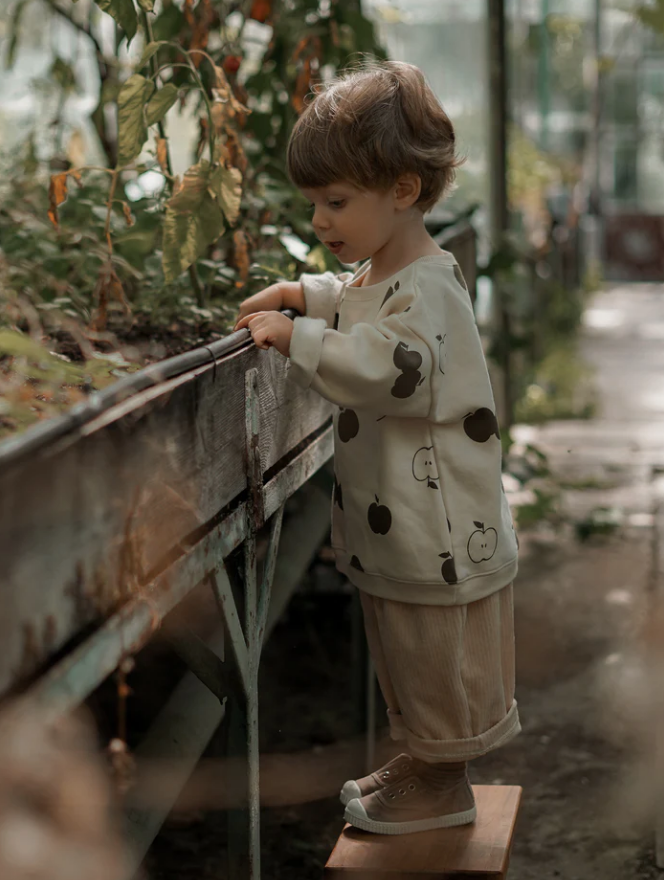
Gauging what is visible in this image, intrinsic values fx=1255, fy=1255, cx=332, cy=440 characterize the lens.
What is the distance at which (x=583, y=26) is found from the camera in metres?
14.2

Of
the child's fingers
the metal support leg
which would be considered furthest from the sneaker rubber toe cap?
the child's fingers

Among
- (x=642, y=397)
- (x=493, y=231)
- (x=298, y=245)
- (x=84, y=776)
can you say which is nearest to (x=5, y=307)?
(x=298, y=245)

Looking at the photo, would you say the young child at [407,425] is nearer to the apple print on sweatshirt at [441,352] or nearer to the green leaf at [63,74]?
the apple print on sweatshirt at [441,352]

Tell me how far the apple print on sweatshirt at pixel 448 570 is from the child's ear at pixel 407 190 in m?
0.51

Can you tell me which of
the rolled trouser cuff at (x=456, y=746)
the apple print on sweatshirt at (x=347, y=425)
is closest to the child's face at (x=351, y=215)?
the apple print on sweatshirt at (x=347, y=425)

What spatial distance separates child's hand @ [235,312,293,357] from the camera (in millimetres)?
1696

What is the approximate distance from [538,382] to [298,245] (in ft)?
17.5

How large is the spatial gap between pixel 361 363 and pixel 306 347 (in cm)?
8

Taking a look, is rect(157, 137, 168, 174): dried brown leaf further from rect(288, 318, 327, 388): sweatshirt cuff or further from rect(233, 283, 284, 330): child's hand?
rect(288, 318, 327, 388): sweatshirt cuff

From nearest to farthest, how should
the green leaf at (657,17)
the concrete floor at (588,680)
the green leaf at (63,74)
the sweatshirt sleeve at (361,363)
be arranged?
the sweatshirt sleeve at (361,363) → the concrete floor at (588,680) → the green leaf at (657,17) → the green leaf at (63,74)

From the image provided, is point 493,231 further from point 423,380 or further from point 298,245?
point 423,380

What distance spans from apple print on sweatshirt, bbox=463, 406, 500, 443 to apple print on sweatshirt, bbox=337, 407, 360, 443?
169 millimetres

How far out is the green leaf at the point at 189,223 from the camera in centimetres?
204

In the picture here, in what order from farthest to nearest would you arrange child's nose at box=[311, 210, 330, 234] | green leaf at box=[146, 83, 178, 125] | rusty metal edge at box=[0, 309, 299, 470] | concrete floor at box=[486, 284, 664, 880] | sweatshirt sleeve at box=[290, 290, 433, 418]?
concrete floor at box=[486, 284, 664, 880] < green leaf at box=[146, 83, 178, 125] < child's nose at box=[311, 210, 330, 234] < sweatshirt sleeve at box=[290, 290, 433, 418] < rusty metal edge at box=[0, 309, 299, 470]
